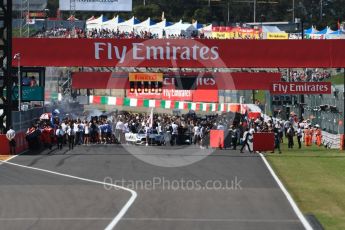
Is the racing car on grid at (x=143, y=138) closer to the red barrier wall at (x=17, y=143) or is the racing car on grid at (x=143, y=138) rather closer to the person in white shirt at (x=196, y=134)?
the person in white shirt at (x=196, y=134)

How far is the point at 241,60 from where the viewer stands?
39031 mm

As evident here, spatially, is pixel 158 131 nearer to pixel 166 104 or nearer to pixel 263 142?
pixel 263 142

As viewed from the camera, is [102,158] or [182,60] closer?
[102,158]

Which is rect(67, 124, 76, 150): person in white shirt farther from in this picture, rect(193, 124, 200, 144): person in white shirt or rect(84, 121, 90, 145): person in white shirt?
rect(193, 124, 200, 144): person in white shirt

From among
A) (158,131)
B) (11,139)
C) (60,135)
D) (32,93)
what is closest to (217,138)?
(158,131)

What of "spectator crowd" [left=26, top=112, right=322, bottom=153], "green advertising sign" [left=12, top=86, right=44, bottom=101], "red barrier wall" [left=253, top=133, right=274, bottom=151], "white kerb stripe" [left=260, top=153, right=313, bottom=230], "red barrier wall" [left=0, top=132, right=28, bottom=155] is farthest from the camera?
"green advertising sign" [left=12, top=86, right=44, bottom=101]

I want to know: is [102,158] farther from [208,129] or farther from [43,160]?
[208,129]

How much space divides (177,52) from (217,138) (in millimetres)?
5425

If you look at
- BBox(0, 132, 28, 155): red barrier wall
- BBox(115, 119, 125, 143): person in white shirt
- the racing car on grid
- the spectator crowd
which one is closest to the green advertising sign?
the spectator crowd

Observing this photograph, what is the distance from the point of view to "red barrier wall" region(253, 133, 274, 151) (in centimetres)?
3906

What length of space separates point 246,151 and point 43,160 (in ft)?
32.9

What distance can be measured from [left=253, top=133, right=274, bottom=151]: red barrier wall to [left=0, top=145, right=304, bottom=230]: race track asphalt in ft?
8.05

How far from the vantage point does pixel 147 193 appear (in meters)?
23.6

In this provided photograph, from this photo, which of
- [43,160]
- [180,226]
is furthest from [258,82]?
[180,226]
